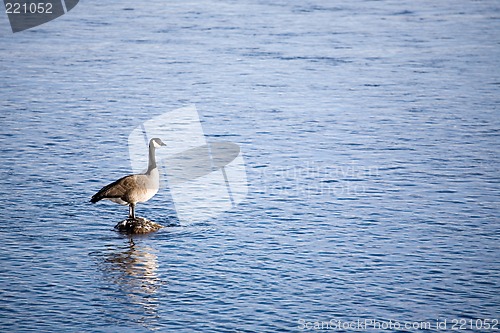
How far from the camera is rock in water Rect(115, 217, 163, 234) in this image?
23.9m

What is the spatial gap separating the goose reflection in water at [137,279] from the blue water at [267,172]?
6 cm

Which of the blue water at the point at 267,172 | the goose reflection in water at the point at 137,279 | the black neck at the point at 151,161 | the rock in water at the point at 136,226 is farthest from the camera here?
the black neck at the point at 151,161

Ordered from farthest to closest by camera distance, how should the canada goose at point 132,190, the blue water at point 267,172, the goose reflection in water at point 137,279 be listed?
the canada goose at point 132,190 < the blue water at point 267,172 < the goose reflection in water at point 137,279

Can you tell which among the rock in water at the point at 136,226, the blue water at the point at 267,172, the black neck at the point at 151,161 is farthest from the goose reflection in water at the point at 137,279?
the black neck at the point at 151,161

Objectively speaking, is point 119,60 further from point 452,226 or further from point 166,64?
point 452,226

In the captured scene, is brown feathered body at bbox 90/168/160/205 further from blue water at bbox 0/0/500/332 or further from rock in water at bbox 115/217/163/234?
blue water at bbox 0/0/500/332

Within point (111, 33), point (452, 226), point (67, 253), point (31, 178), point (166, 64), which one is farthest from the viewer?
point (111, 33)

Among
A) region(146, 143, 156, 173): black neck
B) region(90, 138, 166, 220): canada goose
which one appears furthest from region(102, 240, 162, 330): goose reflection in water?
region(146, 143, 156, 173): black neck

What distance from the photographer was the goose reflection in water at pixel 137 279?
19219 millimetres

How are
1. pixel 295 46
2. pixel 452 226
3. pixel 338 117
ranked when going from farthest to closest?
pixel 295 46 < pixel 338 117 < pixel 452 226

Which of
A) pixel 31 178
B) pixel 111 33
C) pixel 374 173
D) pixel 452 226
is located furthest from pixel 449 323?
pixel 111 33

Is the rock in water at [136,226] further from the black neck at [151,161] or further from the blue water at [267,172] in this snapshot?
the black neck at [151,161]

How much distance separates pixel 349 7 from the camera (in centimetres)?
6034

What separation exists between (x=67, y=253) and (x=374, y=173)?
1086cm
